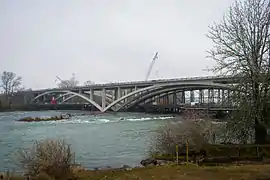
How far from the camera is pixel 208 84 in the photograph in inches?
2061

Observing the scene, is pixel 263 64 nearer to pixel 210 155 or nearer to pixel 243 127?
pixel 243 127

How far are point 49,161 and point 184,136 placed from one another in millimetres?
7785

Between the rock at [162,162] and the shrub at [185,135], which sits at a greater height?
the shrub at [185,135]

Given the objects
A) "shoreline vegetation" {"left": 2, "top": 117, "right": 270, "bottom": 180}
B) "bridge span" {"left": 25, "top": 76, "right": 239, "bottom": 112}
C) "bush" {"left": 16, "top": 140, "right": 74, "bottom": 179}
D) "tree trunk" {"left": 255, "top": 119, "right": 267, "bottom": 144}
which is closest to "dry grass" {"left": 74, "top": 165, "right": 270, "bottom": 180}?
"shoreline vegetation" {"left": 2, "top": 117, "right": 270, "bottom": 180}

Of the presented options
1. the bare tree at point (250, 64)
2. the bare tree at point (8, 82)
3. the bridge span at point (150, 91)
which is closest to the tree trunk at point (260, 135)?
the bare tree at point (250, 64)

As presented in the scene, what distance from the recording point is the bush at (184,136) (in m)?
17.1

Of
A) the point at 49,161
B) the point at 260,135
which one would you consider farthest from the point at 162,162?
the point at 49,161

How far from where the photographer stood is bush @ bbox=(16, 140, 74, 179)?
39.3ft

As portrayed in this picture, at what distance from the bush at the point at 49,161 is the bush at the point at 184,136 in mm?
6561

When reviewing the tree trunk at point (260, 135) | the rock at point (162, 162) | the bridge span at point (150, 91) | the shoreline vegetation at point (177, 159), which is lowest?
the rock at point (162, 162)

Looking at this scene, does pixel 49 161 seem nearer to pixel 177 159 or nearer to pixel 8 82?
pixel 177 159

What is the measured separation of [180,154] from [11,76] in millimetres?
94467

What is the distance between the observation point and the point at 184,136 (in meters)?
17.2

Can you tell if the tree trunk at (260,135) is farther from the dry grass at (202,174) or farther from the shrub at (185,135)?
the dry grass at (202,174)
